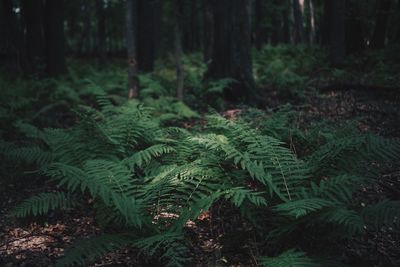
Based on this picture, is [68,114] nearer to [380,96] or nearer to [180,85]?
[180,85]

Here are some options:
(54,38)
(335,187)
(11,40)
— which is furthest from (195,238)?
(11,40)

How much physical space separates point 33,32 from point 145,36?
4.74 m

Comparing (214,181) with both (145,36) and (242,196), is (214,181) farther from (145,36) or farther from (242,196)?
(145,36)

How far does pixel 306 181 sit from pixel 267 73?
9.17 metres

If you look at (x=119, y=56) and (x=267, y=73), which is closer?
(x=267, y=73)

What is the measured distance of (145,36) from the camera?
1438cm

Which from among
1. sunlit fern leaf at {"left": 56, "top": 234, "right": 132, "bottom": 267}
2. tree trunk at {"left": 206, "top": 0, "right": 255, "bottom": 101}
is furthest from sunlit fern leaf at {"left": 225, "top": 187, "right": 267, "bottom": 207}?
tree trunk at {"left": 206, "top": 0, "right": 255, "bottom": 101}

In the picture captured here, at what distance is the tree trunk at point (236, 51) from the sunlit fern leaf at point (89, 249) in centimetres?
635

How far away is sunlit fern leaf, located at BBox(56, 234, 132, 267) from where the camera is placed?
302cm

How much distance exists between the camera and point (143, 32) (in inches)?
571

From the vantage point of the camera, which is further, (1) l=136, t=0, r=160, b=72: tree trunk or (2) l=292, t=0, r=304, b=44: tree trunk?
(2) l=292, t=0, r=304, b=44: tree trunk

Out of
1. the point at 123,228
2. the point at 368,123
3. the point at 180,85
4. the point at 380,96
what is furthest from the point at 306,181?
the point at 180,85

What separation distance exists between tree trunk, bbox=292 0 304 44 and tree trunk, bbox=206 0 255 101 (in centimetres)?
1187

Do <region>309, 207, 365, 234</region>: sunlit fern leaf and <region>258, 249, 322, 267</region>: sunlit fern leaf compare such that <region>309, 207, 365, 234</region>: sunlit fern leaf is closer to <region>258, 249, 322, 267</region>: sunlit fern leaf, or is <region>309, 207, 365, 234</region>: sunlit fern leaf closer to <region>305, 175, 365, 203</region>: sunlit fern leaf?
<region>305, 175, 365, 203</region>: sunlit fern leaf
